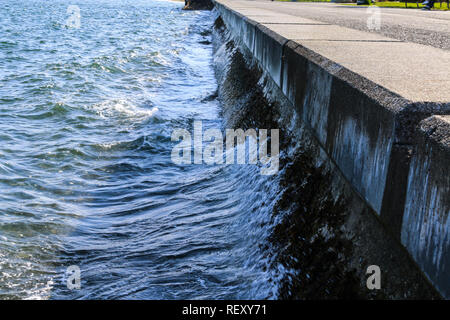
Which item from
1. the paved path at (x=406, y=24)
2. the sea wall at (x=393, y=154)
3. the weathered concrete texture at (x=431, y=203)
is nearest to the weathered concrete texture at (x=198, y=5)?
the paved path at (x=406, y=24)

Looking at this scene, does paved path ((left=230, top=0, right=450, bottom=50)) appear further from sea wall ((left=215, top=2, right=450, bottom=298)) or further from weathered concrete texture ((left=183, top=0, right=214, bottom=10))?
weathered concrete texture ((left=183, top=0, right=214, bottom=10))

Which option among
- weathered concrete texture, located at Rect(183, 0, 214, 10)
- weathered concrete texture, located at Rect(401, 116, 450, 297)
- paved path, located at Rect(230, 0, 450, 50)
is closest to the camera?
weathered concrete texture, located at Rect(401, 116, 450, 297)

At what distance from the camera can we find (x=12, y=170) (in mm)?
6121

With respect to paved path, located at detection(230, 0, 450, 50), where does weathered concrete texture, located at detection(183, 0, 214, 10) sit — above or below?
below

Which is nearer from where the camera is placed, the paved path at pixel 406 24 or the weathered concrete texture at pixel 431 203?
the weathered concrete texture at pixel 431 203

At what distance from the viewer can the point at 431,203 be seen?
171 centimetres

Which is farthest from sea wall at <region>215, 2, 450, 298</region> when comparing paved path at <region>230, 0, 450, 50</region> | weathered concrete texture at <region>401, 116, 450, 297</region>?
paved path at <region>230, 0, 450, 50</region>

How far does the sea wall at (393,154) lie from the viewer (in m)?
1.68

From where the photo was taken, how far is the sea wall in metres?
1.68

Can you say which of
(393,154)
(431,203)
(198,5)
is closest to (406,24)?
(393,154)

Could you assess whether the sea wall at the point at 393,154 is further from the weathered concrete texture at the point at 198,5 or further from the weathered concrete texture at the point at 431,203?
the weathered concrete texture at the point at 198,5

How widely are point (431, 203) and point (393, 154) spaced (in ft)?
1.08

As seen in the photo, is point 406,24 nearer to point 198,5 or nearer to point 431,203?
point 431,203

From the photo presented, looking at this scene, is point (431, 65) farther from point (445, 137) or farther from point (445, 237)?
point (445, 237)
